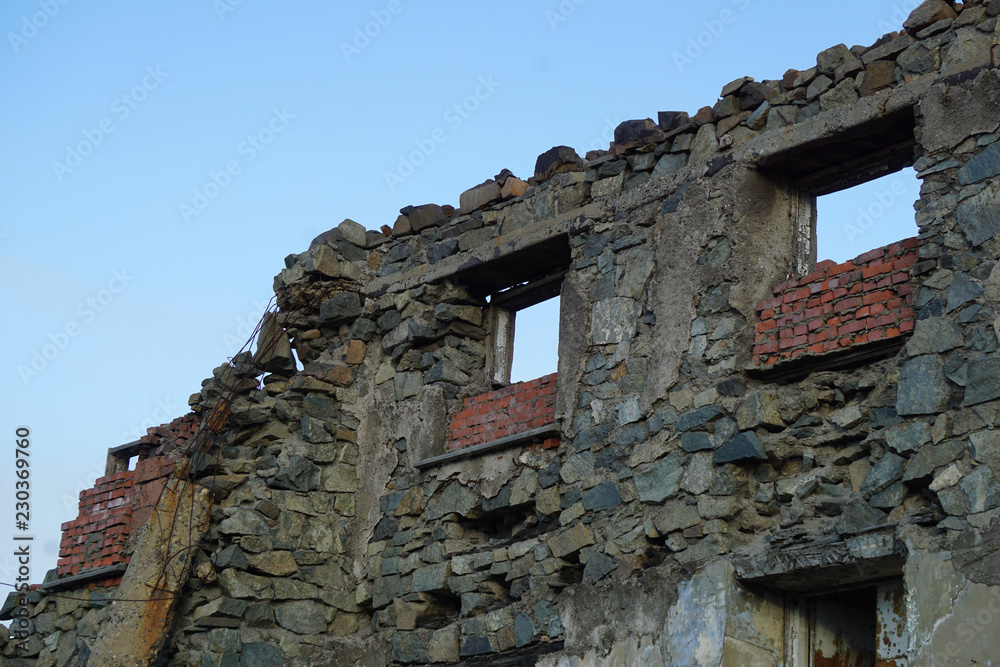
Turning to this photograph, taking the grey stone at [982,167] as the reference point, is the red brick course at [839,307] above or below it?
below

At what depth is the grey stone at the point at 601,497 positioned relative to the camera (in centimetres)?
676

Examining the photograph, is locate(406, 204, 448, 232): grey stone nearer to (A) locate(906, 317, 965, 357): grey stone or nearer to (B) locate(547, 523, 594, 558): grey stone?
(B) locate(547, 523, 594, 558): grey stone

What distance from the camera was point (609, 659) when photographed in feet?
21.0

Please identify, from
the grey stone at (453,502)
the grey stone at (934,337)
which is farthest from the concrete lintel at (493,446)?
the grey stone at (934,337)

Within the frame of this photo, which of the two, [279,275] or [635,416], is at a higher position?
[279,275]

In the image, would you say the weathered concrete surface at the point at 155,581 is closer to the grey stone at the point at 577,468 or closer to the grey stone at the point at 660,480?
the grey stone at the point at 577,468

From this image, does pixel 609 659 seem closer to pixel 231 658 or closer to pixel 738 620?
pixel 738 620

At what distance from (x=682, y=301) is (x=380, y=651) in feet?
9.31

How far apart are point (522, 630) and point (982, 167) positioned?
10.9 feet

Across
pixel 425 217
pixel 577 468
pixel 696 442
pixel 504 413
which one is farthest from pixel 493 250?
pixel 696 442

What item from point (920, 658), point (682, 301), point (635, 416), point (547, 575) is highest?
point (682, 301)

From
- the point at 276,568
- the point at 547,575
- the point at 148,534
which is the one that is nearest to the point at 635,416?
the point at 547,575

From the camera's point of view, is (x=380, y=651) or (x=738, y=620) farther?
(x=380, y=651)

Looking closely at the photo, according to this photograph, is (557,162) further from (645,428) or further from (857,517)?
(857,517)
